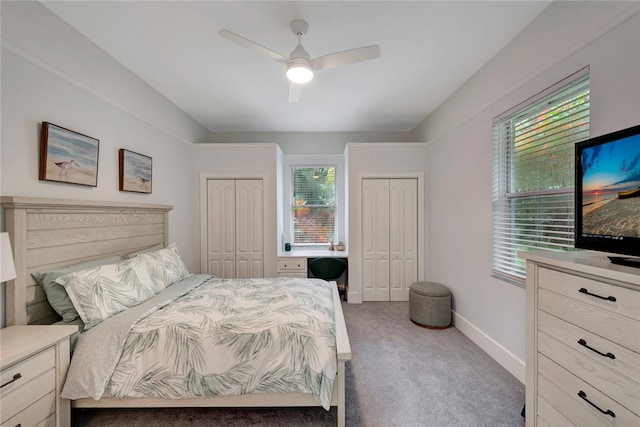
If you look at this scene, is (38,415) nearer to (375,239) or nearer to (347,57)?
(347,57)

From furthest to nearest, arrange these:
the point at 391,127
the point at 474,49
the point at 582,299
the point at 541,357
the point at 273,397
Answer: the point at 391,127
the point at 474,49
the point at 273,397
the point at 541,357
the point at 582,299

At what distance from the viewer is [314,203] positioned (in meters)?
4.72

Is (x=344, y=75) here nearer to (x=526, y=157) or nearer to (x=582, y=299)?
(x=526, y=157)

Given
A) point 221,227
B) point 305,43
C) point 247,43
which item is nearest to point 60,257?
point 247,43

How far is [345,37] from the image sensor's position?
2.10m

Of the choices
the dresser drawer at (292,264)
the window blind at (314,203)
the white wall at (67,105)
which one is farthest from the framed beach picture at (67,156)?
the window blind at (314,203)

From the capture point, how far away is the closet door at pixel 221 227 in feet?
13.1

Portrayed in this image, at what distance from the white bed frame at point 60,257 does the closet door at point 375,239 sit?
1.94 metres

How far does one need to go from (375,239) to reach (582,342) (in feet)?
9.57

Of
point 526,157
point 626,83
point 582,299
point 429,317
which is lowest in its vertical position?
point 429,317

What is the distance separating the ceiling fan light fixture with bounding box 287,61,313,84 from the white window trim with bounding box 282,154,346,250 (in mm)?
2602

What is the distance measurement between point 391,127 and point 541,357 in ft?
12.3

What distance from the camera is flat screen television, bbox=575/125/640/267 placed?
1006mm

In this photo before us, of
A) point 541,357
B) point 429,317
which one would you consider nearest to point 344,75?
point 541,357
